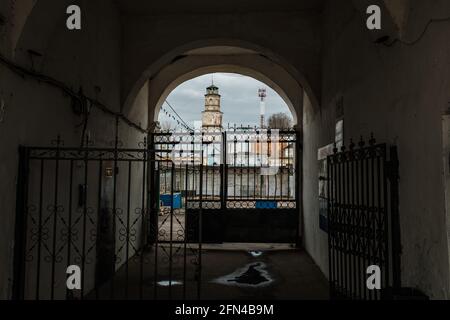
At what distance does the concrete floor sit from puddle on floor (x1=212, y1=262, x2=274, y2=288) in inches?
0.7

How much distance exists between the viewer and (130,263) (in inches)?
266

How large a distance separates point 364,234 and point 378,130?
3.07 ft

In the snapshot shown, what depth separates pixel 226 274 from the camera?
20.1ft

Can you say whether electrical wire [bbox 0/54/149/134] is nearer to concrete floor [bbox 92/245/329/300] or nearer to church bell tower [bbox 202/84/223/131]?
concrete floor [bbox 92/245/329/300]

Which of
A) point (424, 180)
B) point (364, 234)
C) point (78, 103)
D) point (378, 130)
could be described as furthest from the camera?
point (78, 103)

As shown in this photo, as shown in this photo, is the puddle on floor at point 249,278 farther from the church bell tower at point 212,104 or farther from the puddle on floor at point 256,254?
the church bell tower at point 212,104

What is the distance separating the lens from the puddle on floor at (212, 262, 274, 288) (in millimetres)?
5555

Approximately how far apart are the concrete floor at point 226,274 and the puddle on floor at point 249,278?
2cm

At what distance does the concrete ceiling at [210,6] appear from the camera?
19.5ft

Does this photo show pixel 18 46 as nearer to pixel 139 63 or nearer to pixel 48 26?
pixel 48 26

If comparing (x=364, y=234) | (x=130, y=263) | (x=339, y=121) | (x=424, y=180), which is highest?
(x=339, y=121)

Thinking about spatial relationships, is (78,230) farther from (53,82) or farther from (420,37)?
(420,37)

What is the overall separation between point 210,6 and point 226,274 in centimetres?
410
